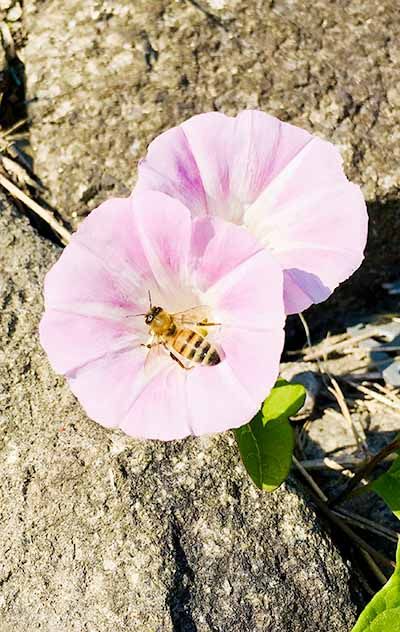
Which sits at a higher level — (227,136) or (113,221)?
(227,136)

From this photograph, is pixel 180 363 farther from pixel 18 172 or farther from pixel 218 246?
pixel 18 172

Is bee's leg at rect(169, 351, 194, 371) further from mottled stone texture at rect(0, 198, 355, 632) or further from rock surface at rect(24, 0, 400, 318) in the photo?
rock surface at rect(24, 0, 400, 318)

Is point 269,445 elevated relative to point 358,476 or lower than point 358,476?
elevated

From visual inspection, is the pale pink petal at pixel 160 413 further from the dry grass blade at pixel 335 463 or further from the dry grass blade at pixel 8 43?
the dry grass blade at pixel 8 43

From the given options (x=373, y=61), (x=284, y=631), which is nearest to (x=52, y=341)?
(x=284, y=631)

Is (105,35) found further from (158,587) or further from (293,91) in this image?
(158,587)

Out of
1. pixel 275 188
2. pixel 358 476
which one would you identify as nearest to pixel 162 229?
pixel 275 188

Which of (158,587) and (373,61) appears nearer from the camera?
(158,587)
